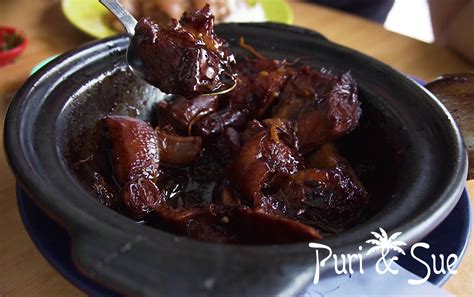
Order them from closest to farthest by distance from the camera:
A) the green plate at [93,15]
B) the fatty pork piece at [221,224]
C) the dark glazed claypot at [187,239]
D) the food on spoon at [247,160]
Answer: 1. the dark glazed claypot at [187,239]
2. the fatty pork piece at [221,224]
3. the food on spoon at [247,160]
4. the green plate at [93,15]

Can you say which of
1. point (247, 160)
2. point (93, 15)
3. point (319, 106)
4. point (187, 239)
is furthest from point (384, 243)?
point (93, 15)

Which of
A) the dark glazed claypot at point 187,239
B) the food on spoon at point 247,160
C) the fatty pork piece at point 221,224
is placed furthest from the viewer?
the food on spoon at point 247,160

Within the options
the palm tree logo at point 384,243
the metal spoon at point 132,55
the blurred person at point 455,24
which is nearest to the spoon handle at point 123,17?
the metal spoon at point 132,55

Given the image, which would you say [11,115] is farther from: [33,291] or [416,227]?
[416,227]

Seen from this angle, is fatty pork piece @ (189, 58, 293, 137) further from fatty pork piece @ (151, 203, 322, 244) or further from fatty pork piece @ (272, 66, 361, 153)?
fatty pork piece @ (151, 203, 322, 244)

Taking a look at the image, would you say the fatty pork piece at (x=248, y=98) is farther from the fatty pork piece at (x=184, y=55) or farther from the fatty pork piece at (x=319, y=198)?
the fatty pork piece at (x=319, y=198)

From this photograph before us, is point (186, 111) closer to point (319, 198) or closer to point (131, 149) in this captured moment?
point (131, 149)

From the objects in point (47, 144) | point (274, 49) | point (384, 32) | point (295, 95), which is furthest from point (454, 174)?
point (384, 32)

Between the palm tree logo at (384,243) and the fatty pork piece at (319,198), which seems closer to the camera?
the palm tree logo at (384,243)
